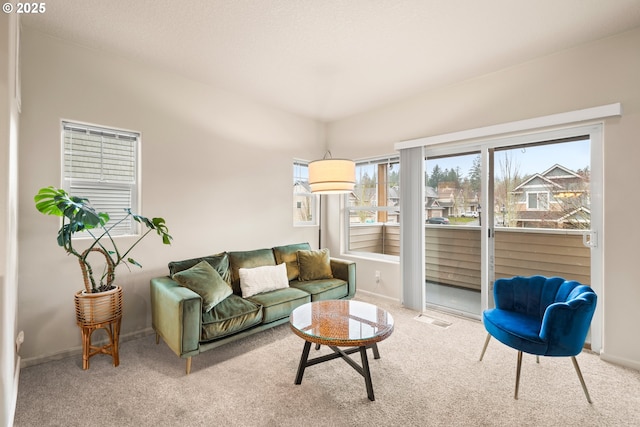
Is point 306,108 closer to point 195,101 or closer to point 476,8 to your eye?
point 195,101

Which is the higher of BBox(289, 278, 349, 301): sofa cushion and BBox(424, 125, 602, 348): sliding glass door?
BBox(424, 125, 602, 348): sliding glass door

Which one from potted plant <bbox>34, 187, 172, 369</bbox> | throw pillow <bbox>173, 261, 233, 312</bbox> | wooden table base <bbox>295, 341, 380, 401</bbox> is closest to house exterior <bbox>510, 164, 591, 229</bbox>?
wooden table base <bbox>295, 341, 380, 401</bbox>

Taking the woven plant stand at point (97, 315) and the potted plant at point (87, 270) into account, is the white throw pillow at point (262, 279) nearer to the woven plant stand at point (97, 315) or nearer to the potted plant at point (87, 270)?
the potted plant at point (87, 270)

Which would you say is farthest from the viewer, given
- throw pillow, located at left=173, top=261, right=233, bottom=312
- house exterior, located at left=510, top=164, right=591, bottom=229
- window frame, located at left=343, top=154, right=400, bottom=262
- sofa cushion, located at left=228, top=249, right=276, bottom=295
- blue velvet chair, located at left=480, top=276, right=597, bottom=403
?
window frame, located at left=343, top=154, right=400, bottom=262

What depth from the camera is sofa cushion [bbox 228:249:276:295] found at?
3.33 m

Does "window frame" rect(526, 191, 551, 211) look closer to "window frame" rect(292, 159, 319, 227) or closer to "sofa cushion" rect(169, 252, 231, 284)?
"window frame" rect(292, 159, 319, 227)

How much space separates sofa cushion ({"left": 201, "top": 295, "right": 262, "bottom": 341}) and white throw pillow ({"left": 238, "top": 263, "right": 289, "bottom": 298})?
25 centimetres

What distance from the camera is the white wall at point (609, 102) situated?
249cm

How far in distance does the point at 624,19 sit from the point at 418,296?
3263 mm

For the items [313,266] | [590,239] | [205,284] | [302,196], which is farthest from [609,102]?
[205,284]

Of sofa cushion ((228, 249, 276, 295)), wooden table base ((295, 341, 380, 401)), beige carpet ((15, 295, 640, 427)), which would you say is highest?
sofa cushion ((228, 249, 276, 295))

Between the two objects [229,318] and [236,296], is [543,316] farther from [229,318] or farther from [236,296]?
[236,296]

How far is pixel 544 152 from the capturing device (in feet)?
10.0

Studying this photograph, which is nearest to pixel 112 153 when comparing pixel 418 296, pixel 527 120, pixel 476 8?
pixel 476 8
